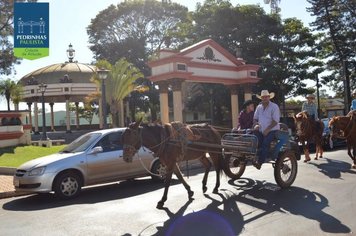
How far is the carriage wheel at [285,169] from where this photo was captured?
9000 mm

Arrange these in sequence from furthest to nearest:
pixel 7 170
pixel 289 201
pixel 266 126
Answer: pixel 7 170 → pixel 266 126 → pixel 289 201

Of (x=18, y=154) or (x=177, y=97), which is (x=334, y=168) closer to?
(x=177, y=97)

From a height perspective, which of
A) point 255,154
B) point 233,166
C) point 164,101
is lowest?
point 233,166

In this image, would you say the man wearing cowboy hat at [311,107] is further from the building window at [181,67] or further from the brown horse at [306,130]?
the building window at [181,67]

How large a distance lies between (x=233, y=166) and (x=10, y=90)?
31422 mm

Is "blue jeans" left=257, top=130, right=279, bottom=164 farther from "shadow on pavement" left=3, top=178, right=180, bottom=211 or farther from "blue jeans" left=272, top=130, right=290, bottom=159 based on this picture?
"shadow on pavement" left=3, top=178, right=180, bottom=211

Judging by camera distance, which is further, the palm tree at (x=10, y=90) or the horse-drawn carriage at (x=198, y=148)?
the palm tree at (x=10, y=90)

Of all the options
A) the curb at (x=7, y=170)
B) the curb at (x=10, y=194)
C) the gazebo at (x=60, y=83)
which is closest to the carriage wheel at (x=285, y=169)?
the curb at (x=10, y=194)

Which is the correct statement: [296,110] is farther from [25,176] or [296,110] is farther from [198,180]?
[25,176]

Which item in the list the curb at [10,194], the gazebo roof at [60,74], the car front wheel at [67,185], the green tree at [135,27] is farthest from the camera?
the green tree at [135,27]

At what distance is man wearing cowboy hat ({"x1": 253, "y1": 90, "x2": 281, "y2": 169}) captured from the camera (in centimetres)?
898

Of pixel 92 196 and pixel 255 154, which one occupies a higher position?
pixel 255 154

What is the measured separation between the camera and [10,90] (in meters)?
36.6

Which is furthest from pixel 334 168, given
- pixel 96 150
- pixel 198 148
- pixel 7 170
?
pixel 7 170
